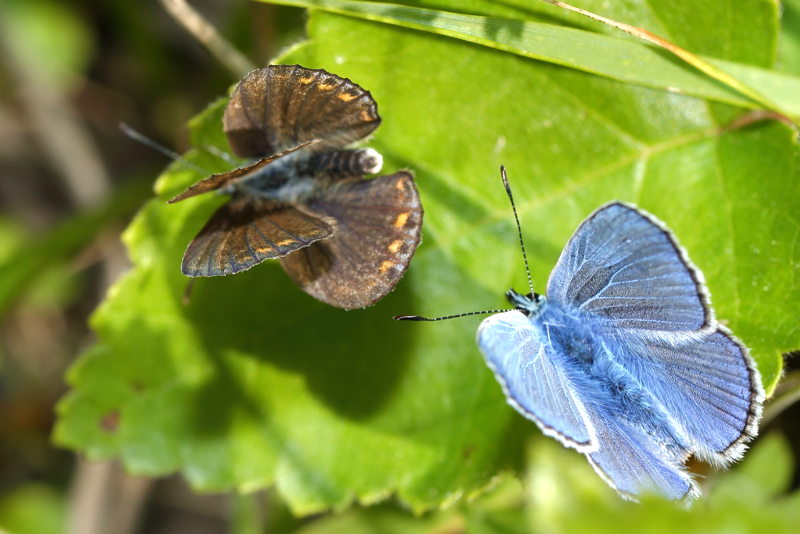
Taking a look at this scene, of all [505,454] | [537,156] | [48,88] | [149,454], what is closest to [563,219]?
[537,156]

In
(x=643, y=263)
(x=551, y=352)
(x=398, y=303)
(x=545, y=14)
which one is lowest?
(x=398, y=303)

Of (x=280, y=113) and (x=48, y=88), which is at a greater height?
(x=280, y=113)

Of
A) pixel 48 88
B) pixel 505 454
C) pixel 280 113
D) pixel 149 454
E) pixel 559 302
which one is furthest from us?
pixel 48 88

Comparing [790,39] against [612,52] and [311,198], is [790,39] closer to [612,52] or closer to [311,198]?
[612,52]

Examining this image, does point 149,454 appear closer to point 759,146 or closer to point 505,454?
point 505,454

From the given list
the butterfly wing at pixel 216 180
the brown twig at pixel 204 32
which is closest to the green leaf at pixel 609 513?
the butterfly wing at pixel 216 180

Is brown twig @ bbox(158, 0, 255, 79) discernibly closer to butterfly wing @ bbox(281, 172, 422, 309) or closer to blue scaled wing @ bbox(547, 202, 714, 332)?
butterfly wing @ bbox(281, 172, 422, 309)

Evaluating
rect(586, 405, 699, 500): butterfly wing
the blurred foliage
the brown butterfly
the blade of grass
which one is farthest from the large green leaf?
rect(586, 405, 699, 500): butterfly wing

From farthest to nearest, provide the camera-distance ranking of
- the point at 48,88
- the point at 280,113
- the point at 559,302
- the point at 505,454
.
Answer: the point at 48,88 → the point at 505,454 → the point at 559,302 → the point at 280,113
